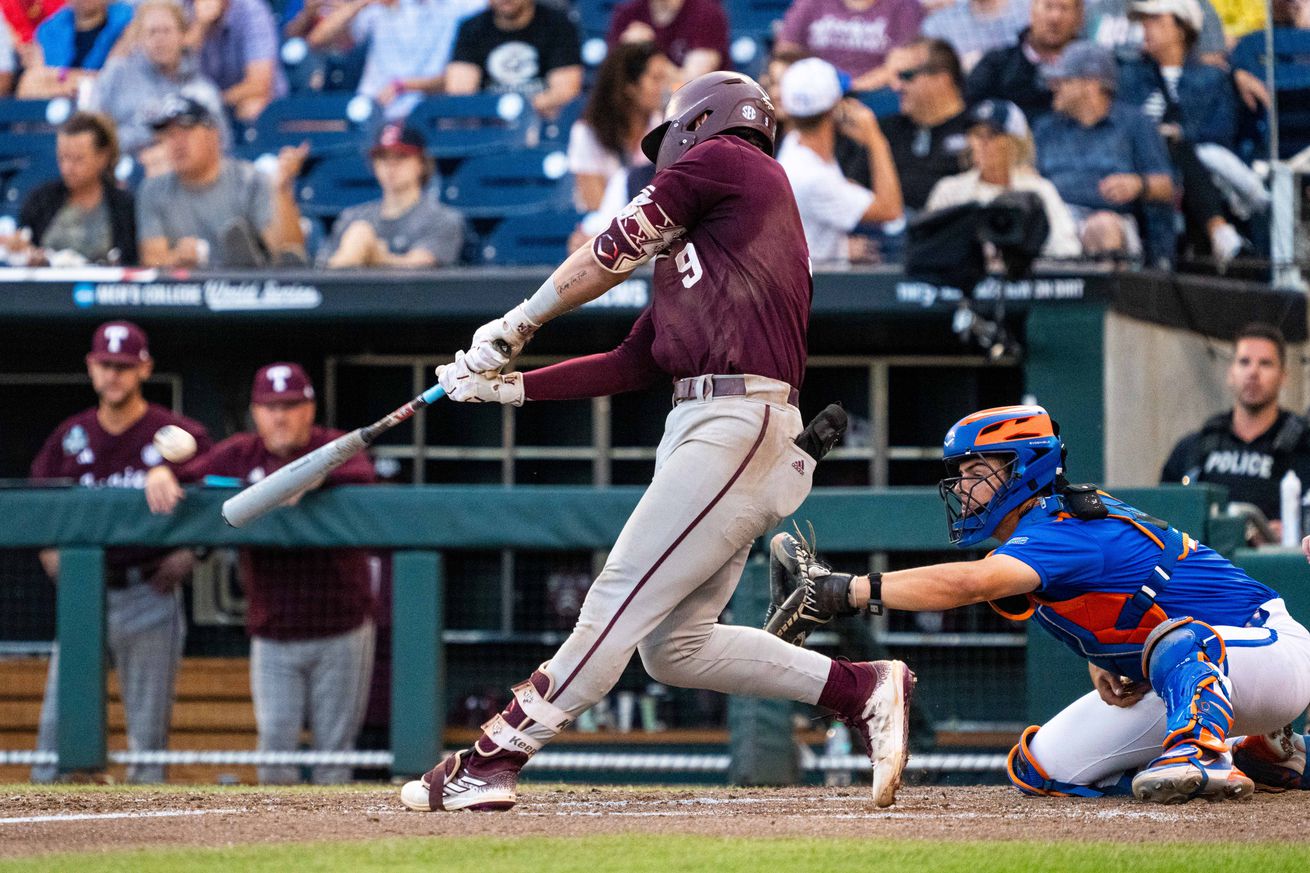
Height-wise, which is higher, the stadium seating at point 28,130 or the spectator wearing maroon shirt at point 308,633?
the stadium seating at point 28,130

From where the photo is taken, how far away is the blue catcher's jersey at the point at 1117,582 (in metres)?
4.41

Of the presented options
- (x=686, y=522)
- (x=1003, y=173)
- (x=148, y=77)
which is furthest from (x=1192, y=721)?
(x=148, y=77)

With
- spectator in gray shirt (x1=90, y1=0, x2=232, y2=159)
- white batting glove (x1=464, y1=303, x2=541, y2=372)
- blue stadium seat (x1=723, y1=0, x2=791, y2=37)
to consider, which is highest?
blue stadium seat (x1=723, y1=0, x2=791, y2=37)

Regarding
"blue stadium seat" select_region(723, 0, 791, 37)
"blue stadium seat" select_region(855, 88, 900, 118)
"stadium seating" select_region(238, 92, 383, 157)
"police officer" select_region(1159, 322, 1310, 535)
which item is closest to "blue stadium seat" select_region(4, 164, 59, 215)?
"stadium seating" select_region(238, 92, 383, 157)

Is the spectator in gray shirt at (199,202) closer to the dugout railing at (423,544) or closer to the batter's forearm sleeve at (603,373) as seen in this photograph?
the dugout railing at (423,544)

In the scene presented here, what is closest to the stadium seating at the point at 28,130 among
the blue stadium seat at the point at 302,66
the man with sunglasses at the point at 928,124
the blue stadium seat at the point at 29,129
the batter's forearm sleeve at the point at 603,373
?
Result: the blue stadium seat at the point at 29,129

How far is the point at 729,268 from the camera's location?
4141mm

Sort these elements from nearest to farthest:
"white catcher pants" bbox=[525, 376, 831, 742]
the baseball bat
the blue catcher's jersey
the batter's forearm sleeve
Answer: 1. "white catcher pants" bbox=[525, 376, 831, 742]
2. the blue catcher's jersey
3. the batter's forearm sleeve
4. the baseball bat

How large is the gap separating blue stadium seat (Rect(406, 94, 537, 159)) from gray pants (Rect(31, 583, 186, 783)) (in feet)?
11.5

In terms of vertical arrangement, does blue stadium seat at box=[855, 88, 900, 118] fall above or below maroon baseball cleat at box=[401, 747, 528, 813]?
above

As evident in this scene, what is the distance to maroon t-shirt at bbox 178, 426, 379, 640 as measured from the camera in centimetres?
682

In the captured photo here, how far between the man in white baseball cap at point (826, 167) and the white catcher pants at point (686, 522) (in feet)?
14.1

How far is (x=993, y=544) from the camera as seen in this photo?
21.3 ft

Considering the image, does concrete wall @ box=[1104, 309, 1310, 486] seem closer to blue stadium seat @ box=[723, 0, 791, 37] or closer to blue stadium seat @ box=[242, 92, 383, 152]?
blue stadium seat @ box=[723, 0, 791, 37]
